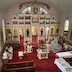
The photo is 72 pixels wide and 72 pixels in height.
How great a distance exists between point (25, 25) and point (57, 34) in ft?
13.9

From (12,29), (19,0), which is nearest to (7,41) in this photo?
(12,29)

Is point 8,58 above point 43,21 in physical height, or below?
below

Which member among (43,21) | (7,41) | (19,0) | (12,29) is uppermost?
(19,0)

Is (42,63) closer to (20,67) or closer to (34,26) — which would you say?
(20,67)

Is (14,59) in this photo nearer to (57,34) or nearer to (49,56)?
(49,56)

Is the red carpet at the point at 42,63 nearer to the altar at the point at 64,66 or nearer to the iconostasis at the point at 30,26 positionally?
the altar at the point at 64,66

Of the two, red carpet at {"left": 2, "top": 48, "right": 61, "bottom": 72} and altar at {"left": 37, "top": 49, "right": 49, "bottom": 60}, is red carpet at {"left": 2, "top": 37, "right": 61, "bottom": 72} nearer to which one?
red carpet at {"left": 2, "top": 48, "right": 61, "bottom": 72}

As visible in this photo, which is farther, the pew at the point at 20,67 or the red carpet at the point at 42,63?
the red carpet at the point at 42,63

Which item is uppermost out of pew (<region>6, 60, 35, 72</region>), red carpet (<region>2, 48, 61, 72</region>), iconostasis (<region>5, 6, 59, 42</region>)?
iconostasis (<region>5, 6, 59, 42</region>)

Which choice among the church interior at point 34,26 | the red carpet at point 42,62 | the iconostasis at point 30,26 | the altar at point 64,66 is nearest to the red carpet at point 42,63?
the red carpet at point 42,62

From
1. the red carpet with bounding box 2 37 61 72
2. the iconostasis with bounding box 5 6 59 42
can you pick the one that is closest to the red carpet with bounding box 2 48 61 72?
the red carpet with bounding box 2 37 61 72

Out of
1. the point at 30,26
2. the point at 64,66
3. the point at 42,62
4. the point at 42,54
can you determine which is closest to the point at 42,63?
the point at 42,62

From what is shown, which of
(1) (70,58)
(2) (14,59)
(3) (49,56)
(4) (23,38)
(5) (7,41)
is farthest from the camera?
(4) (23,38)

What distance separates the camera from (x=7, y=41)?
46.5 ft
